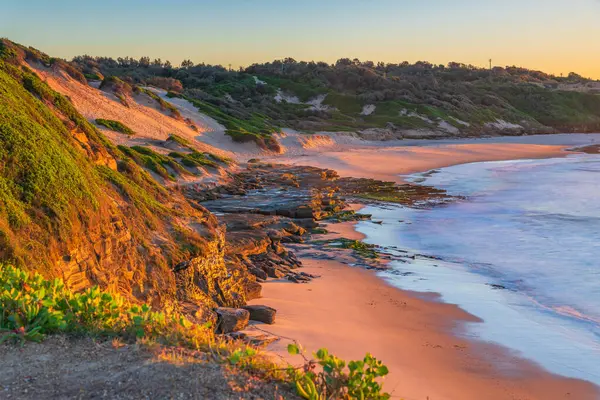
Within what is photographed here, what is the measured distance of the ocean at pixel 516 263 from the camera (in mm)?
8500

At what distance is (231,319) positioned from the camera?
723cm

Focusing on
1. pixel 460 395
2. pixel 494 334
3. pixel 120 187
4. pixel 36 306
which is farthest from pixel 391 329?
pixel 36 306

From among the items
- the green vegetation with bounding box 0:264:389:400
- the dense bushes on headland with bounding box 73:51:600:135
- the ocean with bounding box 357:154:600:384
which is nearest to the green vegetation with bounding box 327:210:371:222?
the ocean with bounding box 357:154:600:384

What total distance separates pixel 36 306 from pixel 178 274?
3.53m

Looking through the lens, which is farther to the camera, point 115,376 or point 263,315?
point 263,315

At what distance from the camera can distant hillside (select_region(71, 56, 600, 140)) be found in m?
60.0

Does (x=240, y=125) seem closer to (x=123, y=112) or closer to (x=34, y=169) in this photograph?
(x=123, y=112)

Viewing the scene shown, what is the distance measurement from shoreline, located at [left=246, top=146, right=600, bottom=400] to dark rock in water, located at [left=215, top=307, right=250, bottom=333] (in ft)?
1.39

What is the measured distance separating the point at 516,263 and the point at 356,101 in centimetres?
6898

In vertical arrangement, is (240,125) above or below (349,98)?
below

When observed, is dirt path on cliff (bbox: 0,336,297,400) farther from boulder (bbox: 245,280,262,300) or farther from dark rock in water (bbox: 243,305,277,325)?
boulder (bbox: 245,280,262,300)

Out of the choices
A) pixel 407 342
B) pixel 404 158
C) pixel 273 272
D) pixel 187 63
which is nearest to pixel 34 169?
pixel 407 342

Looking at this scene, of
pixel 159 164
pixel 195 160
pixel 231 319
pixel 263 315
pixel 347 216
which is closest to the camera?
pixel 231 319

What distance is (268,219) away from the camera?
1523 cm
